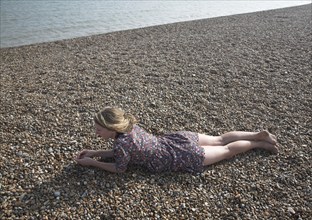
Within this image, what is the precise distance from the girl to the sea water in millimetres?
11506

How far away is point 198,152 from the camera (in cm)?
499

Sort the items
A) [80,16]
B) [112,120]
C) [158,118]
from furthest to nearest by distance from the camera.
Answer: [80,16], [158,118], [112,120]

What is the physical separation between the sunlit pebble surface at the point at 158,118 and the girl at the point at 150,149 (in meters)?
0.15

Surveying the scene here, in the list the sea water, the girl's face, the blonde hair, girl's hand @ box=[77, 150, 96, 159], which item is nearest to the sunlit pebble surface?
girl's hand @ box=[77, 150, 96, 159]

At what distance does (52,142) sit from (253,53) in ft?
26.4

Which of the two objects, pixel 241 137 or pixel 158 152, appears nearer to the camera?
pixel 158 152

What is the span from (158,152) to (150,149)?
14 centimetres

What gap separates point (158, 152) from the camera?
15.9ft

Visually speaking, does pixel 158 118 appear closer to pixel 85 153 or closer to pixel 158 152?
pixel 158 152

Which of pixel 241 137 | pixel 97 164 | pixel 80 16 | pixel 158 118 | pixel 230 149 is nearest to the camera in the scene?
pixel 97 164

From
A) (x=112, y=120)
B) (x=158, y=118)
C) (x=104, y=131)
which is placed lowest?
(x=158, y=118)

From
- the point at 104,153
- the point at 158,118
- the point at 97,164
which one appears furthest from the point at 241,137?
the point at 97,164

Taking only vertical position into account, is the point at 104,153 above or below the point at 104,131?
below

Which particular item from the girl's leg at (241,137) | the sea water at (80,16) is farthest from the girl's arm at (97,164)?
the sea water at (80,16)
